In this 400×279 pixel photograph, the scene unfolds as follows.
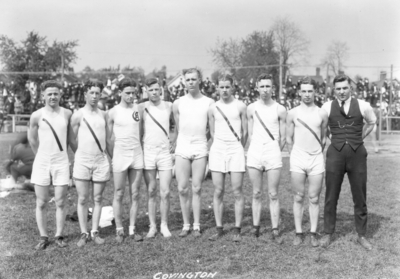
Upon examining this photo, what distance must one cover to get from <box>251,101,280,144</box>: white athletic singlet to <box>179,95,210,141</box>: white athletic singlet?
2.37 ft

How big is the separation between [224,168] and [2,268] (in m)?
3.06

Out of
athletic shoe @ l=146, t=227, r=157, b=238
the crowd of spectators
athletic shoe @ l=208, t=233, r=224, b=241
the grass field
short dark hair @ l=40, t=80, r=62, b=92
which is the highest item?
the crowd of spectators

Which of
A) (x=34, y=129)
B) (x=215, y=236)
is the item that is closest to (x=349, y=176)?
(x=215, y=236)

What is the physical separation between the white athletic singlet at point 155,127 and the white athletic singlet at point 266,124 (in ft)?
4.15

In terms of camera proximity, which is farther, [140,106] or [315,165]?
[140,106]

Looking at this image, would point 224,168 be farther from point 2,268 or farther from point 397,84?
point 397,84

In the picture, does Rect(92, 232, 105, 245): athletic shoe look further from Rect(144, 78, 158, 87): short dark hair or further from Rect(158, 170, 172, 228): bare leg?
Rect(144, 78, 158, 87): short dark hair

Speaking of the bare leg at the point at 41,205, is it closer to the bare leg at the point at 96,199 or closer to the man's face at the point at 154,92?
the bare leg at the point at 96,199

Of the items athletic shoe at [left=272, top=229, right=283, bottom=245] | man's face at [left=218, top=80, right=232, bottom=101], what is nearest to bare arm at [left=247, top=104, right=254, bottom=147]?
man's face at [left=218, top=80, right=232, bottom=101]

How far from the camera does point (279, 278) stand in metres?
4.70

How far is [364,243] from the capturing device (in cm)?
571

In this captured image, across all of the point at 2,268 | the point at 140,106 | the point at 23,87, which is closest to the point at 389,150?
the point at 140,106

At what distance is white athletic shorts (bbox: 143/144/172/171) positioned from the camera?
6.07 metres

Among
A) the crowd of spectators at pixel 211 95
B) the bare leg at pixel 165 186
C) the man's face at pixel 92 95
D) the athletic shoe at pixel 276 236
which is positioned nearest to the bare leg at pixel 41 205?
the man's face at pixel 92 95
